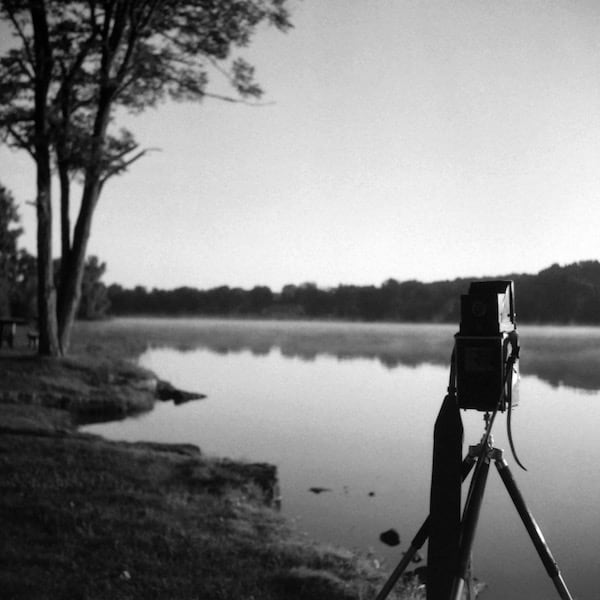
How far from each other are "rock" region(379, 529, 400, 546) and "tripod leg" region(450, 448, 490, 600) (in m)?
5.48

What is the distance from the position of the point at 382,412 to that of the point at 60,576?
1464 cm

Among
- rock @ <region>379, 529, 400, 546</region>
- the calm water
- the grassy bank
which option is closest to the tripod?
the grassy bank

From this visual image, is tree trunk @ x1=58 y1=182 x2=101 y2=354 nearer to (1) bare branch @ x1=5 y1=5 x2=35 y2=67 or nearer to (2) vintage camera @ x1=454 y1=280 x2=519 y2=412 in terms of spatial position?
(1) bare branch @ x1=5 y1=5 x2=35 y2=67

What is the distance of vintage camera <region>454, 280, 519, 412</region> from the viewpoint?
91.1 inches

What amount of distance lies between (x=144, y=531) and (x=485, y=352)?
3.76 m

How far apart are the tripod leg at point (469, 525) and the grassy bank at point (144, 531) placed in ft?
7.91

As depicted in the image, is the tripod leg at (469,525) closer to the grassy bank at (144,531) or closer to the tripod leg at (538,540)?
the tripod leg at (538,540)

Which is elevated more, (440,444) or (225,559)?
(440,444)

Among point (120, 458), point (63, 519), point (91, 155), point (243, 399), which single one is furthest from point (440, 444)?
point (243, 399)

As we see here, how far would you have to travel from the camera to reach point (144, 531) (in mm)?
5051

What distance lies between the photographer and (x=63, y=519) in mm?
5094

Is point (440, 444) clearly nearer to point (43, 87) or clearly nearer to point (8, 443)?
point (8, 443)

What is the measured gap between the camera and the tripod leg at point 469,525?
83.5 inches

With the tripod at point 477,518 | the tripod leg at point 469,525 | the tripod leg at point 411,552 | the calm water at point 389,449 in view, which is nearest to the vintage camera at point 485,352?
the tripod at point 477,518
